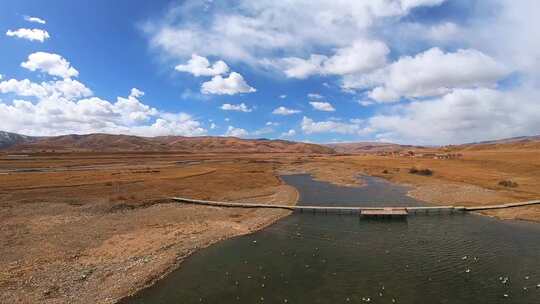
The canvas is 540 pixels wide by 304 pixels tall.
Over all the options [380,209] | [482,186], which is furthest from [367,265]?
[482,186]

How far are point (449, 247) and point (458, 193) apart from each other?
97.2 ft

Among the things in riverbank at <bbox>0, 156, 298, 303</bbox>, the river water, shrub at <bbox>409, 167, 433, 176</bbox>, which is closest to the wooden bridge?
the river water

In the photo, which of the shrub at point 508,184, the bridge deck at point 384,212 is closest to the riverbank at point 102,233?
the bridge deck at point 384,212

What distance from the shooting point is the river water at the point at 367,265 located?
21.8 meters

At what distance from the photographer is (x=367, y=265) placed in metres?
26.4

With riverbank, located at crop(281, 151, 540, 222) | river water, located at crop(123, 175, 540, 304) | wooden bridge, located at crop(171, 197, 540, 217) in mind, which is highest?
riverbank, located at crop(281, 151, 540, 222)

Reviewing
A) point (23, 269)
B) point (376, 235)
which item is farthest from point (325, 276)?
point (23, 269)

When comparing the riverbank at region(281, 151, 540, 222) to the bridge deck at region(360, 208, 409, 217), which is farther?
the riverbank at region(281, 151, 540, 222)

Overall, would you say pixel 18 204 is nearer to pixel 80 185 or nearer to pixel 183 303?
pixel 80 185

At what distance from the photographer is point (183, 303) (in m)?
21.3

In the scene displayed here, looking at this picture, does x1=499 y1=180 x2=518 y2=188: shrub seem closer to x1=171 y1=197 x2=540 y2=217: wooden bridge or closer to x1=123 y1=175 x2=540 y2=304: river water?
x1=171 y1=197 x2=540 y2=217: wooden bridge

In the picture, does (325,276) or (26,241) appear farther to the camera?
(26,241)

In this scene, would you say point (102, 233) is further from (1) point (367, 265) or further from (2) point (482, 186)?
(2) point (482, 186)

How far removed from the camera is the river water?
858 inches
